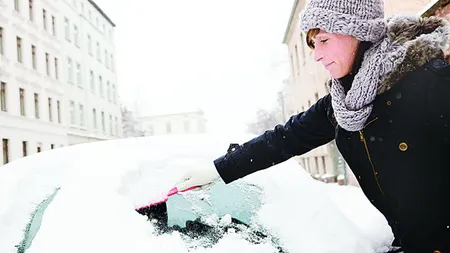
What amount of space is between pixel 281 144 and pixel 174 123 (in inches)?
3396

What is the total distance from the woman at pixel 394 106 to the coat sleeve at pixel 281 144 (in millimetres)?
287

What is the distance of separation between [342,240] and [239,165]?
606 mm

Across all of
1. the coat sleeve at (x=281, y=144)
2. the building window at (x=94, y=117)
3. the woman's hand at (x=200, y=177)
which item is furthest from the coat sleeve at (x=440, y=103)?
the building window at (x=94, y=117)

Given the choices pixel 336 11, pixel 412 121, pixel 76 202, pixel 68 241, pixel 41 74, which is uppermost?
pixel 41 74

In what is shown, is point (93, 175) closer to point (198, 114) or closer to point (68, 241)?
point (68, 241)

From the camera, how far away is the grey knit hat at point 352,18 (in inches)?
68.3

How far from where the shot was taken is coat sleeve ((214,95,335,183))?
2205 millimetres

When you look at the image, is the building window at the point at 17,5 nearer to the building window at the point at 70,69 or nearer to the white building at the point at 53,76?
the white building at the point at 53,76

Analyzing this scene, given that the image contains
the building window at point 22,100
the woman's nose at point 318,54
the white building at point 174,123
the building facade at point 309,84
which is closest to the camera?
the woman's nose at point 318,54

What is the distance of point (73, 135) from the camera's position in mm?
30016

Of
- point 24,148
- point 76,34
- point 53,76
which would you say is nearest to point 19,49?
point 53,76

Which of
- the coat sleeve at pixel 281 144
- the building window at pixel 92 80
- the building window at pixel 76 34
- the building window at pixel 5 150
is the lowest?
the coat sleeve at pixel 281 144

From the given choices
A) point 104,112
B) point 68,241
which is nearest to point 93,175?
point 68,241

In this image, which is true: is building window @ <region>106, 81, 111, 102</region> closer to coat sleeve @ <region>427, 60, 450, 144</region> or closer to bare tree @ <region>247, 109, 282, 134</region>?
bare tree @ <region>247, 109, 282, 134</region>
